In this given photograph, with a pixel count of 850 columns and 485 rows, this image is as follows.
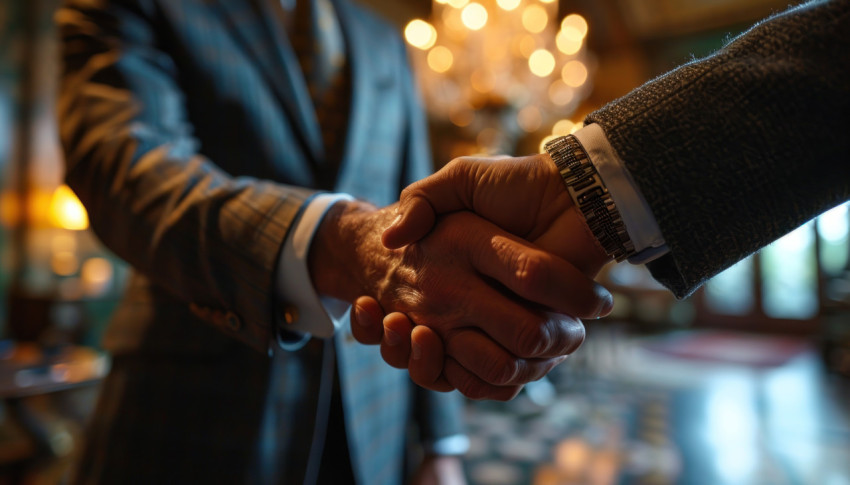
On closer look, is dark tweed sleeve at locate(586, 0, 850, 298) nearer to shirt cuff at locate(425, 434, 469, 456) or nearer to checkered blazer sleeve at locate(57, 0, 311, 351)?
checkered blazer sleeve at locate(57, 0, 311, 351)

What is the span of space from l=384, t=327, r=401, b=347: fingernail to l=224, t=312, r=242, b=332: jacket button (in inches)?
8.6

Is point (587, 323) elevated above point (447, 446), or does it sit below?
below

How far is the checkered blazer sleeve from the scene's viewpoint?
578mm

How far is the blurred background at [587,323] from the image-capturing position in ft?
9.29

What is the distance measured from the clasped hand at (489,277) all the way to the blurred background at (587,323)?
0.84 metres


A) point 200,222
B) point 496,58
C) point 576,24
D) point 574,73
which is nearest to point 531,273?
point 200,222

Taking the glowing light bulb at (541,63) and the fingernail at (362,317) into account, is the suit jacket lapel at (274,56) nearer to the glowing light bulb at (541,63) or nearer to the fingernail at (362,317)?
the fingernail at (362,317)

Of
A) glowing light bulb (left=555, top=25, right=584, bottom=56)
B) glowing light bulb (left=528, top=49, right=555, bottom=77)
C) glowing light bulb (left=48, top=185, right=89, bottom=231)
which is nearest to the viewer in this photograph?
glowing light bulb (left=528, top=49, right=555, bottom=77)

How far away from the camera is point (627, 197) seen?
0.44 m

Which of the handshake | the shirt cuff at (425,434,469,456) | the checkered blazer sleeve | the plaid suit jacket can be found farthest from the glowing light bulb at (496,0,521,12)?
the handshake

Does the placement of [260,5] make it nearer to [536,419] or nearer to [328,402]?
[328,402]

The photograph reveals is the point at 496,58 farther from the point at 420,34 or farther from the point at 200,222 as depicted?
the point at 200,222

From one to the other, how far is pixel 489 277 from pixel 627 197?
0.52ft

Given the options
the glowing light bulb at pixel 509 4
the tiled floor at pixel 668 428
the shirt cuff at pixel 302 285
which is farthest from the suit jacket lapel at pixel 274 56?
the glowing light bulb at pixel 509 4
